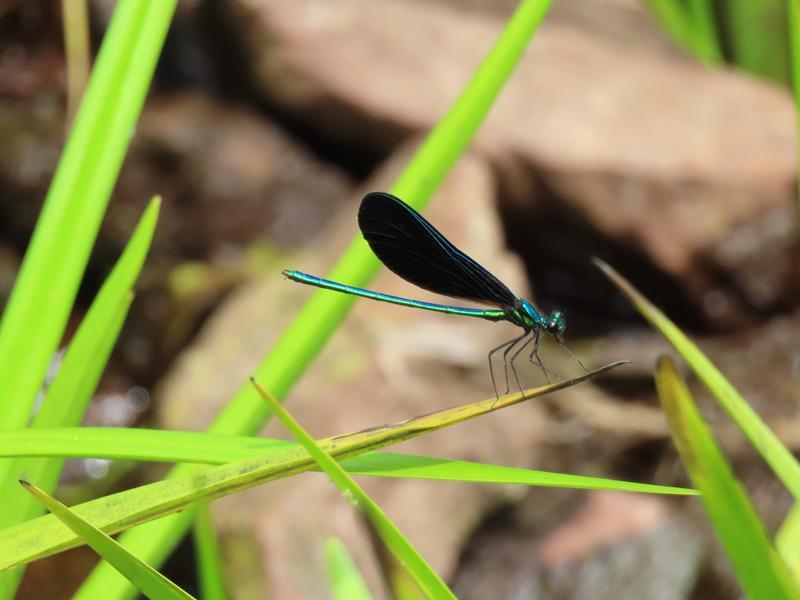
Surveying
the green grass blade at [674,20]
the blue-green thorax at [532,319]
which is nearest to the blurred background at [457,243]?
the green grass blade at [674,20]

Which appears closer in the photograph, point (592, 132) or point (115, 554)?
point (115, 554)

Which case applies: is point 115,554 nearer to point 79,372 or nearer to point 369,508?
point 369,508

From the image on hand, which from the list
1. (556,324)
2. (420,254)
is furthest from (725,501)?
(556,324)

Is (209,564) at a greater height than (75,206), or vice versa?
(75,206)

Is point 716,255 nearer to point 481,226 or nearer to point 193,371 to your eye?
point 481,226

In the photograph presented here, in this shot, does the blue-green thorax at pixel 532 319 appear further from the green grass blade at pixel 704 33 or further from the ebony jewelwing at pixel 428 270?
the green grass blade at pixel 704 33

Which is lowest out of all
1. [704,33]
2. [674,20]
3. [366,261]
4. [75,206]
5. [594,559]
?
[594,559]
